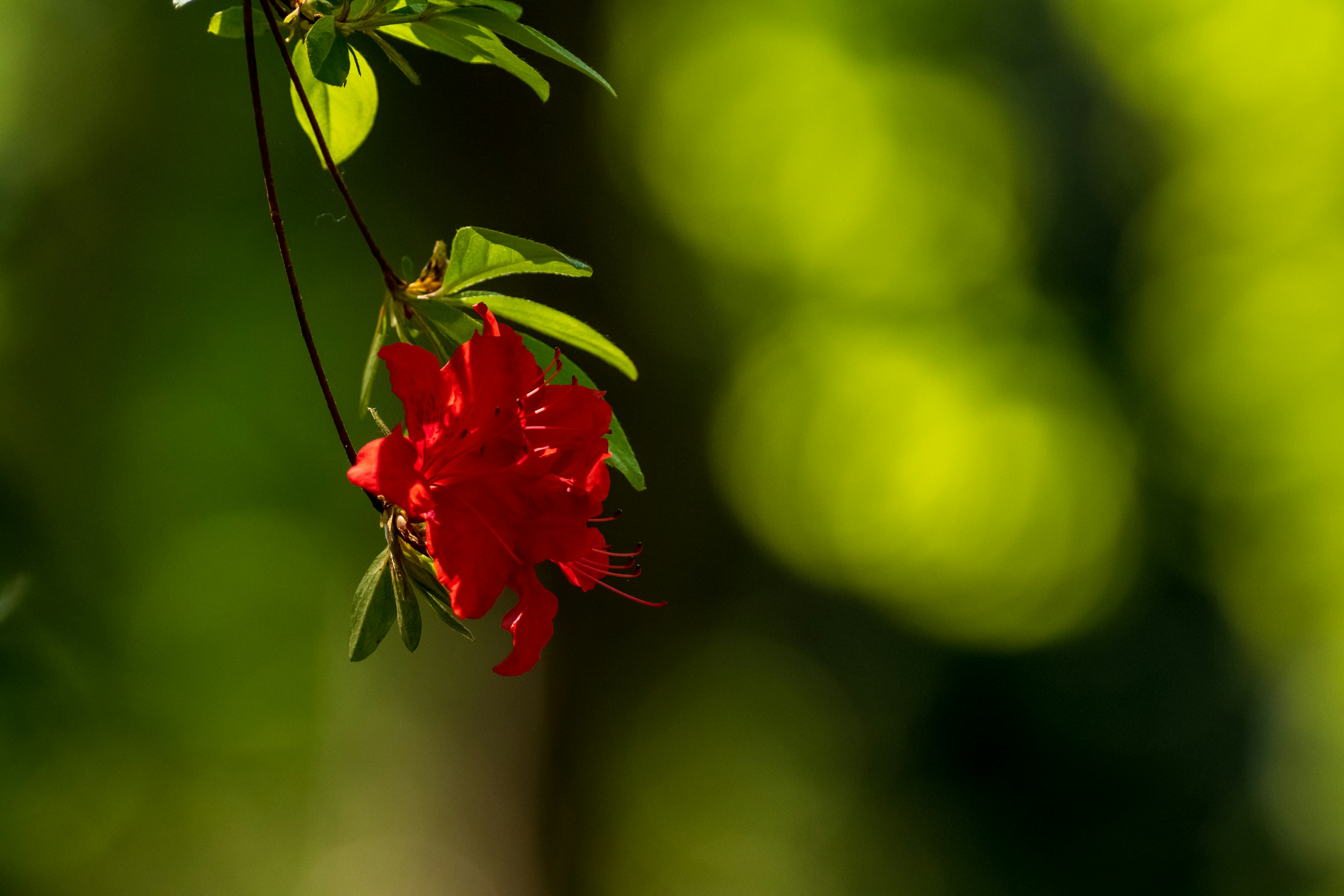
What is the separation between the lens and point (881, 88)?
6.27 meters

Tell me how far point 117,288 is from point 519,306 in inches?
190

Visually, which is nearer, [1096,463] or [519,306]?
[519,306]

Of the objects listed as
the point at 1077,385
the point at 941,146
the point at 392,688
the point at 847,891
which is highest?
the point at 941,146

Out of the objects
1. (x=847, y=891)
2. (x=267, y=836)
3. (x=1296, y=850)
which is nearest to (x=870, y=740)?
(x=847, y=891)

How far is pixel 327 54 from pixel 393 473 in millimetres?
273

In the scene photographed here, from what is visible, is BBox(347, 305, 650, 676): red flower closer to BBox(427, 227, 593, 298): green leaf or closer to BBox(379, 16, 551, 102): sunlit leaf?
BBox(427, 227, 593, 298): green leaf

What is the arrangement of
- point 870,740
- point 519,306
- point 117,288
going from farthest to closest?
point 870,740
point 117,288
point 519,306

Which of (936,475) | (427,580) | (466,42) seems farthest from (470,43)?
(936,475)

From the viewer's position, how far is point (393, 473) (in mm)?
587

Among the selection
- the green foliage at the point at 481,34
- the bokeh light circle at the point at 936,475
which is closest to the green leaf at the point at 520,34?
the green foliage at the point at 481,34

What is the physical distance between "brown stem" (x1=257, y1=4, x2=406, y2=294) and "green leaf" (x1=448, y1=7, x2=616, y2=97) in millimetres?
115

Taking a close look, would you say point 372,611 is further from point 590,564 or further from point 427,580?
point 590,564

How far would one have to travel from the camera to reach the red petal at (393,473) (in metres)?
0.58

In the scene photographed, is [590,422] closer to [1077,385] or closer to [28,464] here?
[28,464]
